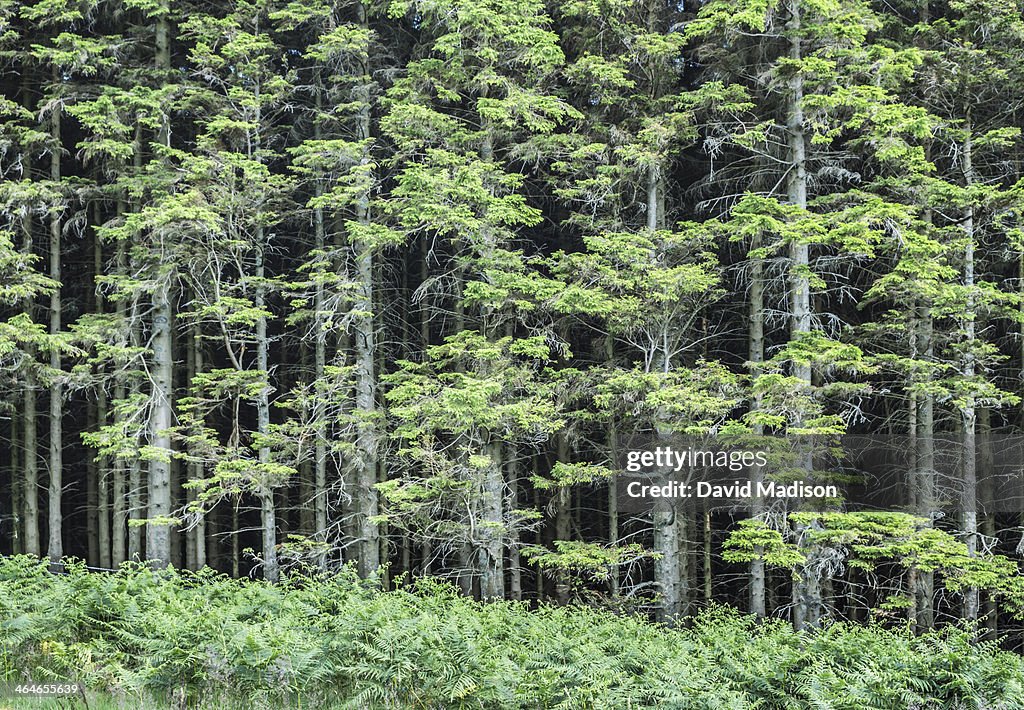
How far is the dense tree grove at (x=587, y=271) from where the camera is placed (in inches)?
551

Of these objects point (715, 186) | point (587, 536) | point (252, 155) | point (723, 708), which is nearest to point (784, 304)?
point (715, 186)

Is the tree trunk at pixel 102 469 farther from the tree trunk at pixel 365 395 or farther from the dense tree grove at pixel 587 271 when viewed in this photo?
the tree trunk at pixel 365 395

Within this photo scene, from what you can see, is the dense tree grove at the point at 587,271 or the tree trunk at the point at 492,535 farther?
the tree trunk at the point at 492,535

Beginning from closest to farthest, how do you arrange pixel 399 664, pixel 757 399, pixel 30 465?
pixel 399 664 → pixel 757 399 → pixel 30 465

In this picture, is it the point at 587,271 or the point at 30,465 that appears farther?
the point at 30,465

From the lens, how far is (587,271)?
1477 cm

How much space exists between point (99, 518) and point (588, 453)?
11881 millimetres

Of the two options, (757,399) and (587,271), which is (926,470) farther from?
(587,271)

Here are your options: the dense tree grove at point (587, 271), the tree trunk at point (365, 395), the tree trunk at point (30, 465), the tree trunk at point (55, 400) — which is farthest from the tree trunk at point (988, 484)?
the tree trunk at point (30, 465)

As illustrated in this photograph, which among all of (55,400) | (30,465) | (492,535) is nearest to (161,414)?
(55,400)

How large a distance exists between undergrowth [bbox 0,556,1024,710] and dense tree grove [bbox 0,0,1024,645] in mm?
4881

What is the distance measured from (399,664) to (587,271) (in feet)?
29.8

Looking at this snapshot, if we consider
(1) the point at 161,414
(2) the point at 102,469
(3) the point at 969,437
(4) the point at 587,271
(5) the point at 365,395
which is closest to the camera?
(3) the point at 969,437

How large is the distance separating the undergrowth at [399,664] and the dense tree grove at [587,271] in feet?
16.0
